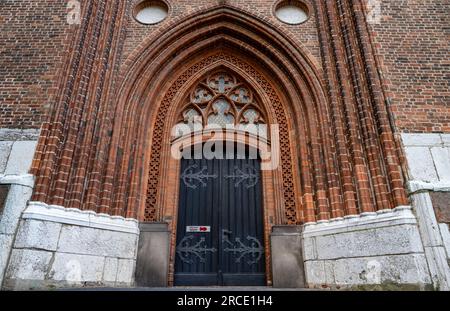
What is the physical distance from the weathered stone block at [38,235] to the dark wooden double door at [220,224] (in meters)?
2.22

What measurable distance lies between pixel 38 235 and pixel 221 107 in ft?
14.5

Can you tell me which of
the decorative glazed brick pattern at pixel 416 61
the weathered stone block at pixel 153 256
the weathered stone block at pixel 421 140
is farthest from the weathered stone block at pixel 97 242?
the decorative glazed brick pattern at pixel 416 61

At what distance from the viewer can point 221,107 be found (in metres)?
7.63

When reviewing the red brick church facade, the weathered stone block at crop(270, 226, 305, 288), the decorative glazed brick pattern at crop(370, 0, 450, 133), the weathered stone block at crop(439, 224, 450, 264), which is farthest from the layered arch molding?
the decorative glazed brick pattern at crop(370, 0, 450, 133)

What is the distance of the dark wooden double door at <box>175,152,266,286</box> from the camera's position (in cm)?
628

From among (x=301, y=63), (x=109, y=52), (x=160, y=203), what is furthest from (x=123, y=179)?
(x=301, y=63)

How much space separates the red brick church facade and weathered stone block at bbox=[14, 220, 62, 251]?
2 centimetres

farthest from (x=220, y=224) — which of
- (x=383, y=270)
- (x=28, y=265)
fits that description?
(x=28, y=265)

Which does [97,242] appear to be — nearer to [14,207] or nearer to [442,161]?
[14,207]

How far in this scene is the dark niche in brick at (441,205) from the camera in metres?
4.84

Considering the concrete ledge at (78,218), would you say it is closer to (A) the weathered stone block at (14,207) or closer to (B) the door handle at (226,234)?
(A) the weathered stone block at (14,207)

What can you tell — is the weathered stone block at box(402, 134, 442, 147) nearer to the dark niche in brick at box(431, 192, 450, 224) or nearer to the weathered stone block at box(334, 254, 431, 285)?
the dark niche in brick at box(431, 192, 450, 224)

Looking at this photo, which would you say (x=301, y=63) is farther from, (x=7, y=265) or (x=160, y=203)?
(x=7, y=265)

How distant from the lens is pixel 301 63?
7.05 meters
